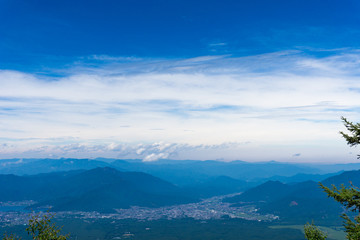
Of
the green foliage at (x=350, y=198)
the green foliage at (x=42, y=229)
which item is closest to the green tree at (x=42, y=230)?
the green foliage at (x=42, y=229)

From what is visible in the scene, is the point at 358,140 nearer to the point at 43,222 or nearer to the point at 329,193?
the point at 329,193

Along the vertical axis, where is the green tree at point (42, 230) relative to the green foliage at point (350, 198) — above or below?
below

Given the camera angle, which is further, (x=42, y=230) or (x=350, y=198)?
(x=42, y=230)

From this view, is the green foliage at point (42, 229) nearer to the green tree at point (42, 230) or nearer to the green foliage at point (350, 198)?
the green tree at point (42, 230)

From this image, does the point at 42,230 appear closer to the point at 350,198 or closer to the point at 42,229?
the point at 42,229

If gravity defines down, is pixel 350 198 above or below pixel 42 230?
above

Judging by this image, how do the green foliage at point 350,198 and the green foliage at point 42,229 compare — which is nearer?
the green foliage at point 350,198

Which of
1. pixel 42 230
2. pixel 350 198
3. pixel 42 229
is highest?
pixel 350 198

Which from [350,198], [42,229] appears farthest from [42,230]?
[350,198]

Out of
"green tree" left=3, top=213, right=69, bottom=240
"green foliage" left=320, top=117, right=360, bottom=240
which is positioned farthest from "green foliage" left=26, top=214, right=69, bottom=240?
"green foliage" left=320, top=117, right=360, bottom=240

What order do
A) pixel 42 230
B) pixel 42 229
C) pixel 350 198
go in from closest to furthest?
pixel 350 198 → pixel 42 229 → pixel 42 230

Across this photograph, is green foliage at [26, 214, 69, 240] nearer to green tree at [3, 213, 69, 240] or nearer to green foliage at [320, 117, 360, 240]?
green tree at [3, 213, 69, 240]
